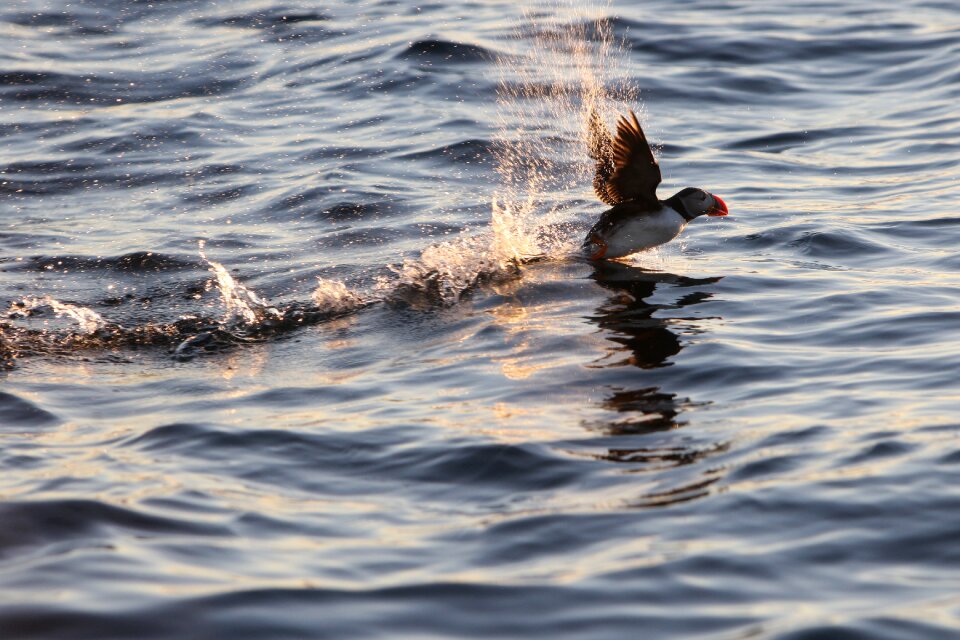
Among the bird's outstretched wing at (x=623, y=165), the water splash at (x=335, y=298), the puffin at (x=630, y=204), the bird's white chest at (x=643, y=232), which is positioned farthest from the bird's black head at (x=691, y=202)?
the water splash at (x=335, y=298)

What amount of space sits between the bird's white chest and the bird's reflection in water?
190 mm

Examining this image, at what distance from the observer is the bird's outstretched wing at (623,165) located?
348 inches

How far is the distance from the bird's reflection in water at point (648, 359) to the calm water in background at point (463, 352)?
3cm

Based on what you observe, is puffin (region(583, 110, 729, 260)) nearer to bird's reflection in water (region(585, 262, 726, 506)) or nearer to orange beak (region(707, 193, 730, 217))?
orange beak (region(707, 193, 730, 217))

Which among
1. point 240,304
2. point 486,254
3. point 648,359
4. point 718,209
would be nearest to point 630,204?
point 718,209

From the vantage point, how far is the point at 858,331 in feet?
25.8

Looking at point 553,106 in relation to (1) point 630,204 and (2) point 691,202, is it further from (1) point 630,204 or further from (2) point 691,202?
(1) point 630,204

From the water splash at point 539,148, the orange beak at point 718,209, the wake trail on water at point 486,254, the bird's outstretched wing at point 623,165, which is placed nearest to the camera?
the wake trail on water at point 486,254

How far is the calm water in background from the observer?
4.59m

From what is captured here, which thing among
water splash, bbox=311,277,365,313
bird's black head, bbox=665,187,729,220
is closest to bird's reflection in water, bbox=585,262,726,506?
bird's black head, bbox=665,187,729,220

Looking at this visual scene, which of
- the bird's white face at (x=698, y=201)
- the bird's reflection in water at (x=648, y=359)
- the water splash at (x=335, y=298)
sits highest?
the bird's white face at (x=698, y=201)

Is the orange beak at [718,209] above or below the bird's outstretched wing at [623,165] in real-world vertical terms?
below

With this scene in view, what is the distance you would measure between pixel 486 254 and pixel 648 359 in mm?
2330

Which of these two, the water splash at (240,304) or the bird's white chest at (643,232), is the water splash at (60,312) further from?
the bird's white chest at (643,232)
